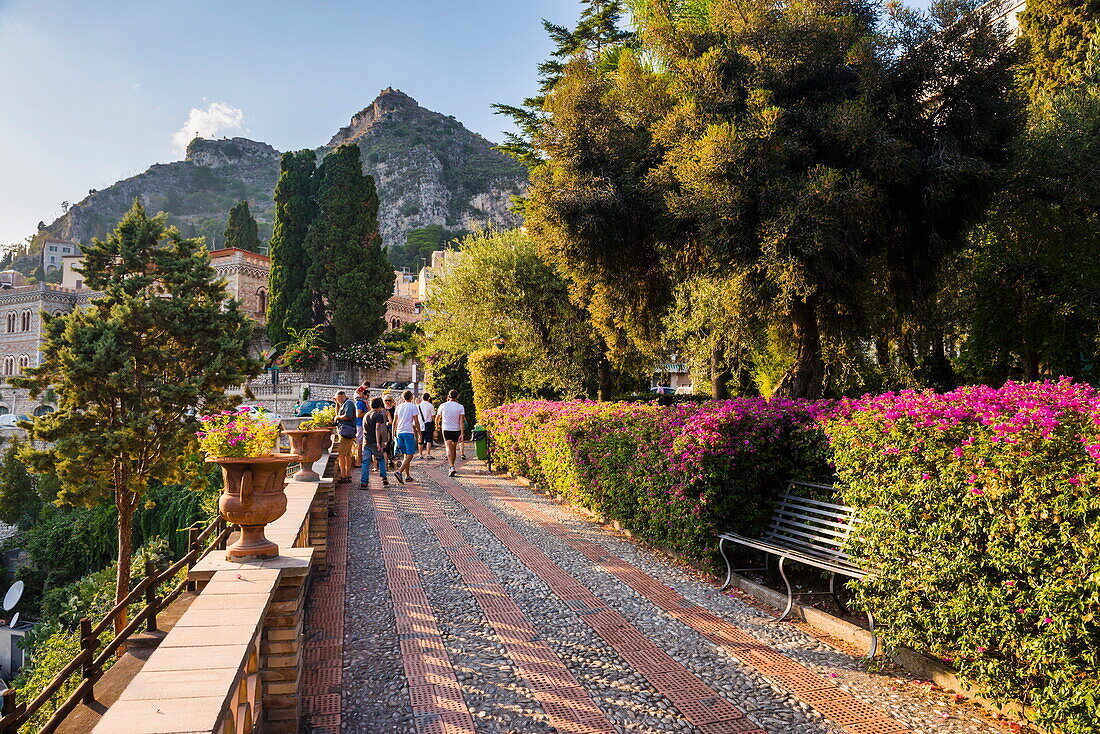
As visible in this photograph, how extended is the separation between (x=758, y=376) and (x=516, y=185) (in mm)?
100891

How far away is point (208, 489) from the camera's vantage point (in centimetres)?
2603

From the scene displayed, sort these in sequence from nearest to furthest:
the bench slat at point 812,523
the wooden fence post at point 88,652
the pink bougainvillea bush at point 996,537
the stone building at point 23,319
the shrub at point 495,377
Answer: the wooden fence post at point 88,652 → the pink bougainvillea bush at point 996,537 → the bench slat at point 812,523 → the shrub at point 495,377 → the stone building at point 23,319

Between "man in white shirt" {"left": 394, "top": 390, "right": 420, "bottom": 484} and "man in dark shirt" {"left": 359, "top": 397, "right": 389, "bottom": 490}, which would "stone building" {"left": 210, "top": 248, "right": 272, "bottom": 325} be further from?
"man in dark shirt" {"left": 359, "top": 397, "right": 389, "bottom": 490}

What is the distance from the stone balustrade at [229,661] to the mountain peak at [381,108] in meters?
142

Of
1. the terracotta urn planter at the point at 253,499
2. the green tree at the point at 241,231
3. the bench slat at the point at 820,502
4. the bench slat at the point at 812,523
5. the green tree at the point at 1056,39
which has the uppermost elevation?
the green tree at the point at 241,231

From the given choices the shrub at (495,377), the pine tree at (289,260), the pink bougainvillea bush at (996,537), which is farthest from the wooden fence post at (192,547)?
the pine tree at (289,260)

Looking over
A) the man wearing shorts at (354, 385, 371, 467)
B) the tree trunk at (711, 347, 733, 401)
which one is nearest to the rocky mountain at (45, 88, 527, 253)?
the tree trunk at (711, 347, 733, 401)

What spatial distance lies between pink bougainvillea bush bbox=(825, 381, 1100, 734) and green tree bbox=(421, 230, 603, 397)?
13.2 meters

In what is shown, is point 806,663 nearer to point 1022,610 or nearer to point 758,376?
point 1022,610

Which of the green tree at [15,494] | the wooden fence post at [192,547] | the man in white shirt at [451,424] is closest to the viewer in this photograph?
the wooden fence post at [192,547]

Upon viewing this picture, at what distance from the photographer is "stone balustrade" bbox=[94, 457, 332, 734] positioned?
1.91m

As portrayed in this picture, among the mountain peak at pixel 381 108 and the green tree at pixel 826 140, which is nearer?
the green tree at pixel 826 140

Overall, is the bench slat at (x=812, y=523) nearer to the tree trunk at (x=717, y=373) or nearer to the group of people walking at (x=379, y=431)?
the group of people walking at (x=379, y=431)

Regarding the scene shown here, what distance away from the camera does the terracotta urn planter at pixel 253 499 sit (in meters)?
3.72
